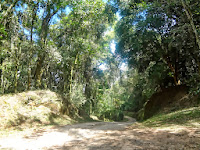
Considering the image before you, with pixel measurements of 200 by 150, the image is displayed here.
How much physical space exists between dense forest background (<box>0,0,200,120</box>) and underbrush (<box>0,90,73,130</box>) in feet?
6.15

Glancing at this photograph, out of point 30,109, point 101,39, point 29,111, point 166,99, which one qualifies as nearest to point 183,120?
point 166,99

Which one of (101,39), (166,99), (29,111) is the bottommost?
(29,111)

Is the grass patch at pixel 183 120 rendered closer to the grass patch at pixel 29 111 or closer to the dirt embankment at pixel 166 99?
the dirt embankment at pixel 166 99

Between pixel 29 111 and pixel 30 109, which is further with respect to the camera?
pixel 30 109

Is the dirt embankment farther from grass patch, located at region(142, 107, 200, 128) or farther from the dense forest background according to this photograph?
grass patch, located at region(142, 107, 200, 128)

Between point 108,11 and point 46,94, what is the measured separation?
9.93 meters

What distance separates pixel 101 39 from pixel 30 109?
51.9ft

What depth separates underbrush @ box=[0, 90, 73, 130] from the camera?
30.0ft

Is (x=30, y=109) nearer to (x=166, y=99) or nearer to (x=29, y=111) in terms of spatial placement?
(x=29, y=111)

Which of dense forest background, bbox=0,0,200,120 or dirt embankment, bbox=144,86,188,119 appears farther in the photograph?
dirt embankment, bbox=144,86,188,119

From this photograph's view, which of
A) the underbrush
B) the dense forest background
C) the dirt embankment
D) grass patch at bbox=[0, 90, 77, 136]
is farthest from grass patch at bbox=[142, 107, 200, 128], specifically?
the underbrush

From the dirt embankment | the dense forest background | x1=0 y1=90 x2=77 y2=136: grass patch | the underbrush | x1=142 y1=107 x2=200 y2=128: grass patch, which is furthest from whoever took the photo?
the dirt embankment

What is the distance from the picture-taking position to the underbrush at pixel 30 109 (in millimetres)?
9133

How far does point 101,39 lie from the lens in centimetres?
2358
